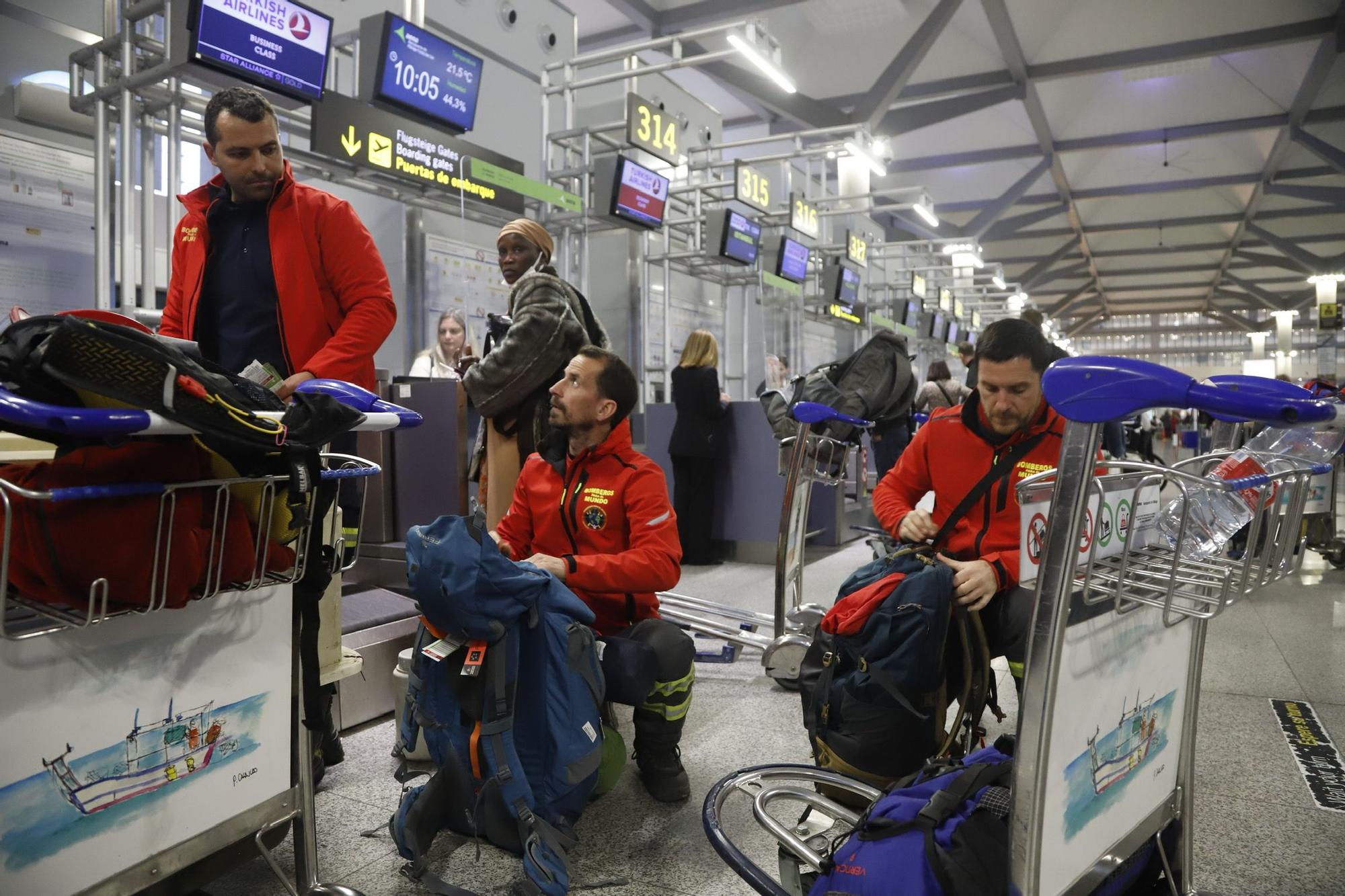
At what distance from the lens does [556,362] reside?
10.2 feet

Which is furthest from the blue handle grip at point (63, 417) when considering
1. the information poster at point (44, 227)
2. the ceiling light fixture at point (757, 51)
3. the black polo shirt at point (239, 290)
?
the ceiling light fixture at point (757, 51)

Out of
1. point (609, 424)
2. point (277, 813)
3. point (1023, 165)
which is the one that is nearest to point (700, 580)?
point (609, 424)

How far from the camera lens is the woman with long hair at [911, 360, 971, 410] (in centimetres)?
765

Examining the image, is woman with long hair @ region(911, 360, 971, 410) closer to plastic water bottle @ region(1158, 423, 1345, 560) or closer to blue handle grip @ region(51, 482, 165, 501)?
plastic water bottle @ region(1158, 423, 1345, 560)

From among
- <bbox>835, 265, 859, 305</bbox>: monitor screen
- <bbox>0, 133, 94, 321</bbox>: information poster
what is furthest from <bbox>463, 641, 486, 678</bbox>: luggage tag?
<bbox>835, 265, 859, 305</bbox>: monitor screen

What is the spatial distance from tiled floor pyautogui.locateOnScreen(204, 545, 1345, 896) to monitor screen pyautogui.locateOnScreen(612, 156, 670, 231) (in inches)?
197

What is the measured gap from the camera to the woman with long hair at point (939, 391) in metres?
7.65

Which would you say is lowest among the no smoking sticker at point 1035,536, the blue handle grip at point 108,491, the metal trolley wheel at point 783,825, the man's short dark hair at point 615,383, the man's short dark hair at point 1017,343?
the metal trolley wheel at point 783,825

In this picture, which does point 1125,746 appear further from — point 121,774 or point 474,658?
point 121,774

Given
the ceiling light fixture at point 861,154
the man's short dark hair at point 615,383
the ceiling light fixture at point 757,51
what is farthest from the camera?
the ceiling light fixture at point 861,154

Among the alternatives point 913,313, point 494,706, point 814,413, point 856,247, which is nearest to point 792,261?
point 856,247

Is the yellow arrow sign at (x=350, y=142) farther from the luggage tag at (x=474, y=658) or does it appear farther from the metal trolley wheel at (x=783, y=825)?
the metal trolley wheel at (x=783, y=825)

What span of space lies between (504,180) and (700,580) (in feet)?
10.8

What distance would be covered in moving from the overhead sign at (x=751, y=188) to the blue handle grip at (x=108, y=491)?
8.97 meters
